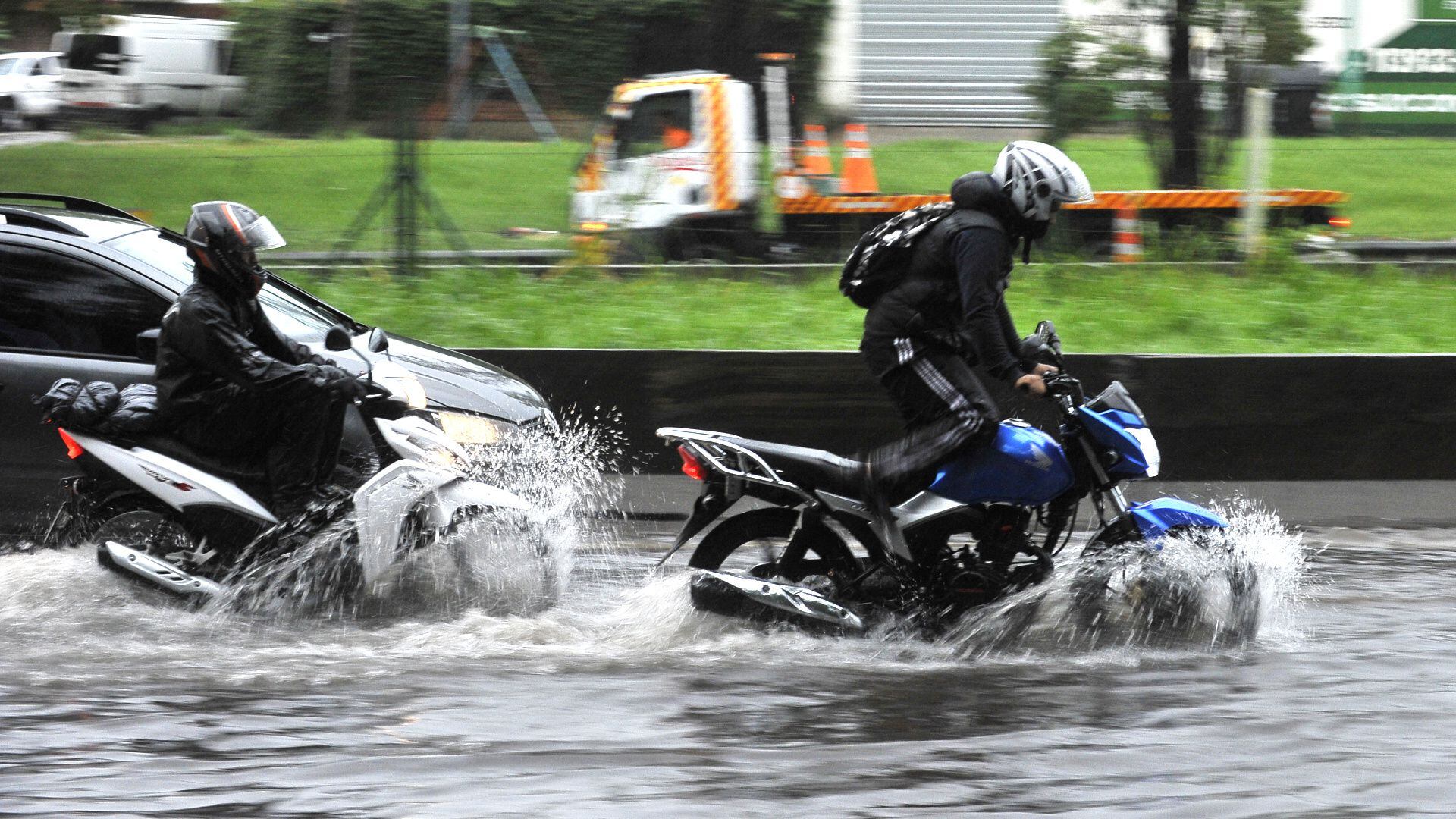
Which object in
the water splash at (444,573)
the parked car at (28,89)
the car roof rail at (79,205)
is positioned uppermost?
the parked car at (28,89)

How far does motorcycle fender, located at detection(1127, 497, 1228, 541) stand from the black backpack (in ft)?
3.88

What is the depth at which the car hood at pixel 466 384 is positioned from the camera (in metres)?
7.25

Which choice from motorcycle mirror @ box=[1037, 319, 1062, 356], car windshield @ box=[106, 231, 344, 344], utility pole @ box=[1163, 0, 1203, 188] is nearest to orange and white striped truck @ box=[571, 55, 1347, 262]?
utility pole @ box=[1163, 0, 1203, 188]

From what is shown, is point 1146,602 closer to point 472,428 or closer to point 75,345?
point 472,428

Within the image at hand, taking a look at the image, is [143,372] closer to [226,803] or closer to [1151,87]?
[226,803]

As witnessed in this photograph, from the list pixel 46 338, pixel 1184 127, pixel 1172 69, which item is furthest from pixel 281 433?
pixel 1172 69

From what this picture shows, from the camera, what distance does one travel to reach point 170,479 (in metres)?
6.24

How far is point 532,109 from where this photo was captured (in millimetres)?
15203

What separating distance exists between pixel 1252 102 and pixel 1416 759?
341 inches

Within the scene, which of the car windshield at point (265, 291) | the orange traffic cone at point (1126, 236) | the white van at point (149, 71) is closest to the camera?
the car windshield at point (265, 291)

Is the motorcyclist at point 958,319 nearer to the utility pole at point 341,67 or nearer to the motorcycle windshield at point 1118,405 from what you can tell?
the motorcycle windshield at point 1118,405

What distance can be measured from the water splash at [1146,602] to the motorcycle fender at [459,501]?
1736 millimetres

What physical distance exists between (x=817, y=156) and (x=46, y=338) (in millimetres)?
7337

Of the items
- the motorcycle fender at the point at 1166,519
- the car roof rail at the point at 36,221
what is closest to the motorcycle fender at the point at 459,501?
the motorcycle fender at the point at 1166,519
